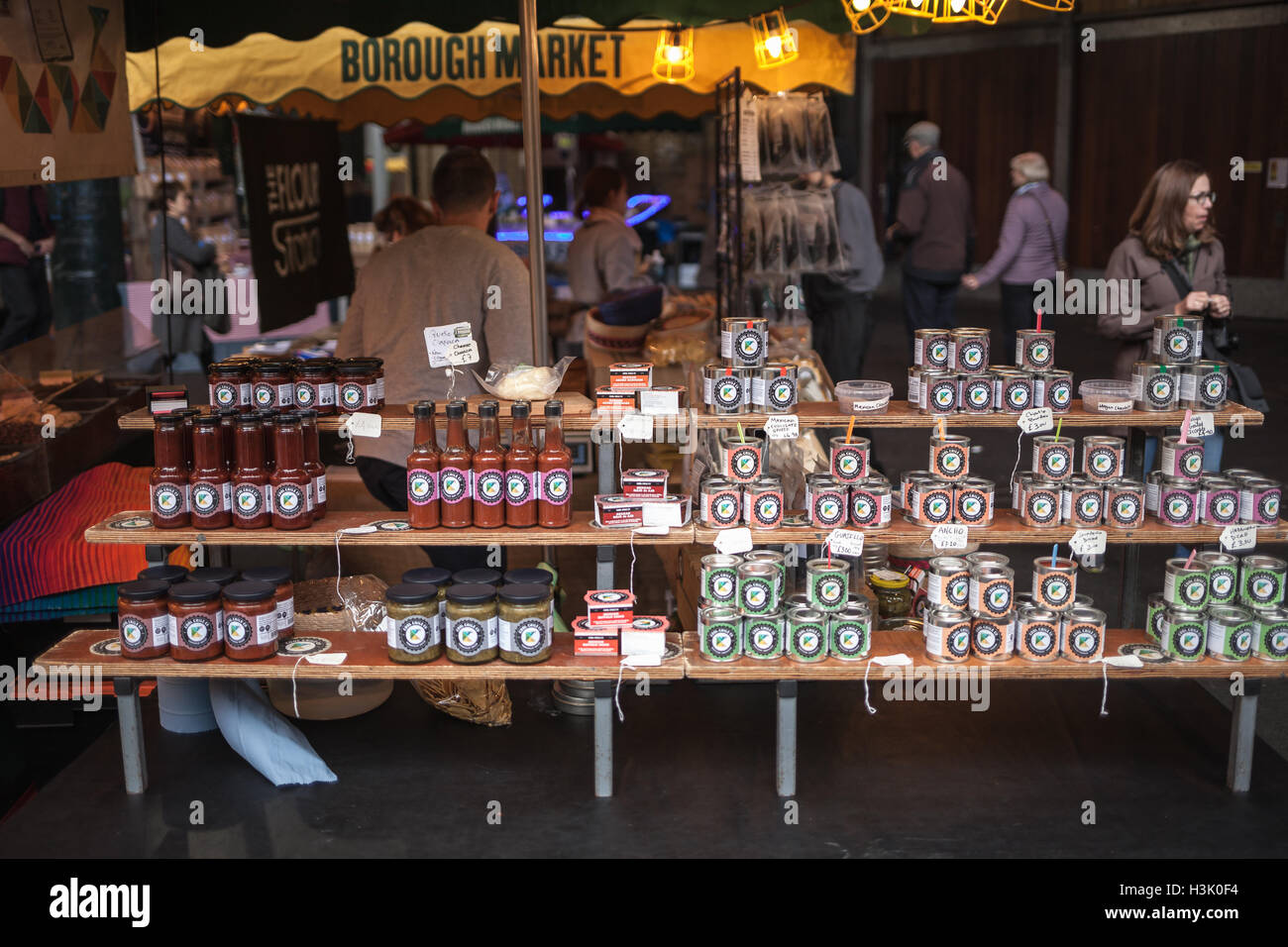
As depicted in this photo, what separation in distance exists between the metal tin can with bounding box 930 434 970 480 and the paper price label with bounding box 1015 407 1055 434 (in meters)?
0.19

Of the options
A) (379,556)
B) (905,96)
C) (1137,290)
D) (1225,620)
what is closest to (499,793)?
(379,556)

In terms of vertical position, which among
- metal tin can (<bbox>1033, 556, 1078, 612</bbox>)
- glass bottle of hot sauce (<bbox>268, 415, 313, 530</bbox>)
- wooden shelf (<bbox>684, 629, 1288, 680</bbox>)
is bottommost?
wooden shelf (<bbox>684, 629, 1288, 680</bbox>)

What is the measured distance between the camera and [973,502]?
425 cm

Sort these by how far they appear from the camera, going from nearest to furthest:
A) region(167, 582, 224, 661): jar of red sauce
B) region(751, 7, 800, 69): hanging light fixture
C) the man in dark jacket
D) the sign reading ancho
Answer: region(167, 582, 224, 661): jar of red sauce < the sign reading ancho < region(751, 7, 800, 69): hanging light fixture < the man in dark jacket

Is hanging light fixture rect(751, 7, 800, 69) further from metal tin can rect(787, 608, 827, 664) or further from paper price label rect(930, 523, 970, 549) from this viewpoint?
metal tin can rect(787, 608, 827, 664)

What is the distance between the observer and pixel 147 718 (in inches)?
191

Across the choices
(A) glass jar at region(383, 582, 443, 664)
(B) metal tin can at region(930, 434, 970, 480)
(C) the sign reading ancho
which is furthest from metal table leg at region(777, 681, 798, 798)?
(C) the sign reading ancho

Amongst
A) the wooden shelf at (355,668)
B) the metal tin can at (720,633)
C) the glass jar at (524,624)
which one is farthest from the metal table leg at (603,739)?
the metal tin can at (720,633)

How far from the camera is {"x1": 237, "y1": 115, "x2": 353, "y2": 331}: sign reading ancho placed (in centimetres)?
612

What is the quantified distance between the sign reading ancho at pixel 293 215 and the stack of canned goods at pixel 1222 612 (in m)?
4.23

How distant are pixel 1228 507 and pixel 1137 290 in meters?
2.04

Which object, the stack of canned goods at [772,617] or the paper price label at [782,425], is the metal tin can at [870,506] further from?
the paper price label at [782,425]

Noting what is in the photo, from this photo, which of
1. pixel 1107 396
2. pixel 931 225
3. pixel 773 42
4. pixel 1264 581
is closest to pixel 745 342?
pixel 1107 396

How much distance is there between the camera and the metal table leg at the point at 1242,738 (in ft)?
13.5
